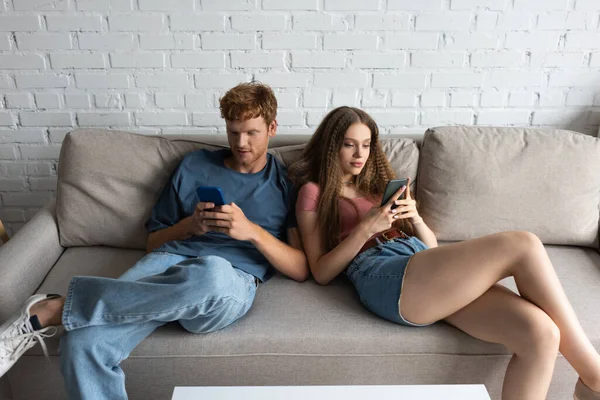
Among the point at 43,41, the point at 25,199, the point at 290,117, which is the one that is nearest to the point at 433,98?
the point at 290,117

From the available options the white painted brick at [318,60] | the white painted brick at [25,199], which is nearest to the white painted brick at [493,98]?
the white painted brick at [318,60]

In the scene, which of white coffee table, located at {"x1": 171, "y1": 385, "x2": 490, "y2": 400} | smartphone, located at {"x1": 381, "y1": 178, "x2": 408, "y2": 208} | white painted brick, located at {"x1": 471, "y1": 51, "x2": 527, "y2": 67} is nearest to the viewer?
white coffee table, located at {"x1": 171, "y1": 385, "x2": 490, "y2": 400}

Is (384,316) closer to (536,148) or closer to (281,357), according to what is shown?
(281,357)

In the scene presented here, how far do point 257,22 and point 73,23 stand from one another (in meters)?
0.73

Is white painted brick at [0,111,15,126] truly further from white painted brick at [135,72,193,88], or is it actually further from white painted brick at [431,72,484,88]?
white painted brick at [431,72,484,88]

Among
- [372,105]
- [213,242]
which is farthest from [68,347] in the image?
[372,105]

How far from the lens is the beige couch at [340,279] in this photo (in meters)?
1.45

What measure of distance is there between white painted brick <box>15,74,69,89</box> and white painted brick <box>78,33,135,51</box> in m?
0.17

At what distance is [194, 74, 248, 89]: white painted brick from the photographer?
2176mm

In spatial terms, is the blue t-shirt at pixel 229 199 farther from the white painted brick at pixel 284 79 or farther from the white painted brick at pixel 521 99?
the white painted brick at pixel 521 99

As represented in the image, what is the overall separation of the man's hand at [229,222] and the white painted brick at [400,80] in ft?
3.09

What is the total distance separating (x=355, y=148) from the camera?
5.58 feet

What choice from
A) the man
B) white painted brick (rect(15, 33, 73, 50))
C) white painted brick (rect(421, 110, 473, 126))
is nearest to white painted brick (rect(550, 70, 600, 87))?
white painted brick (rect(421, 110, 473, 126))

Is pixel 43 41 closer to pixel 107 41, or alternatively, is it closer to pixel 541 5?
pixel 107 41
